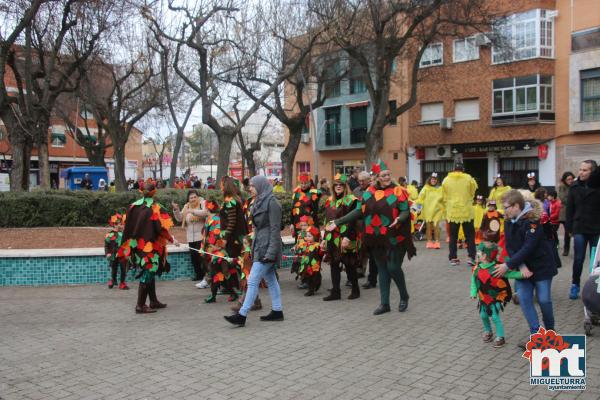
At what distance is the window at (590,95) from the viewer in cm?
2800

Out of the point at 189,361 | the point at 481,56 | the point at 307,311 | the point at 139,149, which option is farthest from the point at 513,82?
the point at 139,149

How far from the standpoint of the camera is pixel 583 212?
24.4 ft

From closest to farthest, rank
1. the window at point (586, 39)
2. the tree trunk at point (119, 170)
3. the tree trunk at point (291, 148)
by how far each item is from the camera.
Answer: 1. the tree trunk at point (119, 170)
2. the window at point (586, 39)
3. the tree trunk at point (291, 148)

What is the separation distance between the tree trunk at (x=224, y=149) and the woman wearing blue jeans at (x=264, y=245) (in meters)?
12.1

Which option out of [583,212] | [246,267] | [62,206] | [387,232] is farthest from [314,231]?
[62,206]

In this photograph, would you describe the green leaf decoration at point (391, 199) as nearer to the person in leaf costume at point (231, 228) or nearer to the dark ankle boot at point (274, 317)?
the dark ankle boot at point (274, 317)

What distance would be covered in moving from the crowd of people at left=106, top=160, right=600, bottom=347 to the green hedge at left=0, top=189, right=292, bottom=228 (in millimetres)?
4738

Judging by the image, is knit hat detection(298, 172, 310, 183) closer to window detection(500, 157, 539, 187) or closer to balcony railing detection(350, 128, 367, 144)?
window detection(500, 157, 539, 187)

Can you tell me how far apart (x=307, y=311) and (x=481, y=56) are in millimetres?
27654

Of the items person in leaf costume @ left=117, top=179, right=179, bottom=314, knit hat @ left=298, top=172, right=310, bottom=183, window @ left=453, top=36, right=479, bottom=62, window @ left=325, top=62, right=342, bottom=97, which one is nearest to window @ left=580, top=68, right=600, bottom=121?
window @ left=453, top=36, right=479, bottom=62

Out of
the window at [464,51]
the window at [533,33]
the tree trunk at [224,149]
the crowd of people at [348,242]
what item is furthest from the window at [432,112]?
the crowd of people at [348,242]

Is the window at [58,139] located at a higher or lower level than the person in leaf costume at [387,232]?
higher

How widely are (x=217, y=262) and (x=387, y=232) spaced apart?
2552mm

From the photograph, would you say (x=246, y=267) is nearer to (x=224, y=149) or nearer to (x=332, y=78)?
(x=224, y=149)
